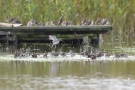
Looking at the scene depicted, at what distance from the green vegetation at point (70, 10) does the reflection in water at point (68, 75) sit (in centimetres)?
737

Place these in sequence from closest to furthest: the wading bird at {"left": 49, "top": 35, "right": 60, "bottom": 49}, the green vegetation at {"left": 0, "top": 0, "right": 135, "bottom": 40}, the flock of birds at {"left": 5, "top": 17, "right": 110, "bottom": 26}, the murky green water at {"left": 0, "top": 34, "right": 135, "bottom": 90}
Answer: the murky green water at {"left": 0, "top": 34, "right": 135, "bottom": 90}, the wading bird at {"left": 49, "top": 35, "right": 60, "bottom": 49}, the flock of birds at {"left": 5, "top": 17, "right": 110, "bottom": 26}, the green vegetation at {"left": 0, "top": 0, "right": 135, "bottom": 40}

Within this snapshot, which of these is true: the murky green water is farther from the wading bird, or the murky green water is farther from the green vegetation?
the green vegetation

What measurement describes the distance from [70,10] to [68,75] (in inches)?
408

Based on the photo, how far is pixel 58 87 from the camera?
11.2 m

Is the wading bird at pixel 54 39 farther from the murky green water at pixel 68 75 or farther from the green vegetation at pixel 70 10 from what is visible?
the murky green water at pixel 68 75

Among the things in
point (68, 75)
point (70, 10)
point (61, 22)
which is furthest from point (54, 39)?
point (68, 75)

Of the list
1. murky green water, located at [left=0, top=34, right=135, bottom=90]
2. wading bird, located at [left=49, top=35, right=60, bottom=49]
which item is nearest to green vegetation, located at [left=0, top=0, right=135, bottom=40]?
wading bird, located at [left=49, top=35, right=60, bottom=49]

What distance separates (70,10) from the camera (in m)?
23.2

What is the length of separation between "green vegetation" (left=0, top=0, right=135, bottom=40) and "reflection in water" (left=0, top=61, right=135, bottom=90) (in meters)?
7.37

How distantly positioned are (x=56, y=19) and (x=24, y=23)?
1.21 m

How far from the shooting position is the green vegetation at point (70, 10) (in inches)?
907

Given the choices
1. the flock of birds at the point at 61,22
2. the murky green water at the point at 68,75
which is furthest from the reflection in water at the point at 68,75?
the flock of birds at the point at 61,22

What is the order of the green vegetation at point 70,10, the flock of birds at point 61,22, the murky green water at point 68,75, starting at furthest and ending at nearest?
the green vegetation at point 70,10
the flock of birds at point 61,22
the murky green water at point 68,75

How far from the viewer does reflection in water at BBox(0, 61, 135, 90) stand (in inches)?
449
